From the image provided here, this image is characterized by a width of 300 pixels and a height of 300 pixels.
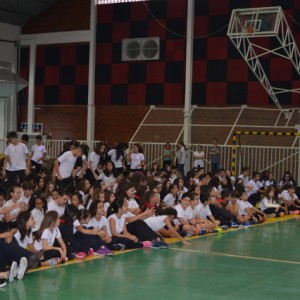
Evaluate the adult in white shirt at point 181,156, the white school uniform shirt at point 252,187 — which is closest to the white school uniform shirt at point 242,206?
the white school uniform shirt at point 252,187

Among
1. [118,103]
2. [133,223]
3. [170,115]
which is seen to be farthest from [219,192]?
[118,103]

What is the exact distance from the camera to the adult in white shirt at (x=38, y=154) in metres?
15.6

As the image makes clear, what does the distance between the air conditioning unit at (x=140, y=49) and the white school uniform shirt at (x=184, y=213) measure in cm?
1296

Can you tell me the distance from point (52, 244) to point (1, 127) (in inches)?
699

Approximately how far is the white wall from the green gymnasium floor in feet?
54.1

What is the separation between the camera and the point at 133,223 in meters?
9.86

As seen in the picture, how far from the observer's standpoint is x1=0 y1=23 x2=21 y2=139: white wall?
25156 millimetres

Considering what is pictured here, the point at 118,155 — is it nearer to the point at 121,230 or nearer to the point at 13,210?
the point at 121,230

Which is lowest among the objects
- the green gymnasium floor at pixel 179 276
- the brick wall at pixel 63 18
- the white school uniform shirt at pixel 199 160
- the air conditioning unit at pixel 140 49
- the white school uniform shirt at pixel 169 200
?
the green gymnasium floor at pixel 179 276

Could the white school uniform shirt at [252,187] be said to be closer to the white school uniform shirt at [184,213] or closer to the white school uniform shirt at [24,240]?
the white school uniform shirt at [184,213]

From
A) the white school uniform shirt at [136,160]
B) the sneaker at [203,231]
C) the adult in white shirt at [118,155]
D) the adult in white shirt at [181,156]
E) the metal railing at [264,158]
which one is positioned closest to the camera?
the sneaker at [203,231]

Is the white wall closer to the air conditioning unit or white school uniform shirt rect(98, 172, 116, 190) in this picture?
the air conditioning unit

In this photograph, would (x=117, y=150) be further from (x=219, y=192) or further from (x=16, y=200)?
(x=16, y=200)

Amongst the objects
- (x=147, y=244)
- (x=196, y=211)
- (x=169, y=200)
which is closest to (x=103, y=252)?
(x=147, y=244)
